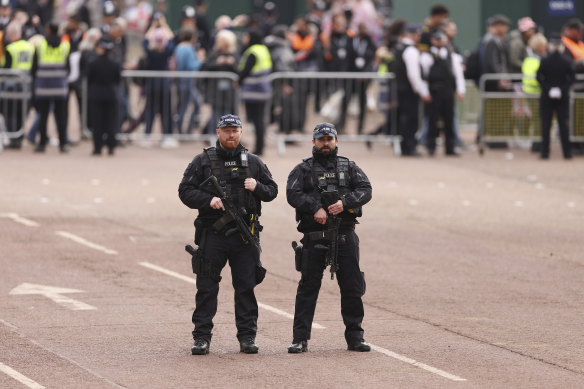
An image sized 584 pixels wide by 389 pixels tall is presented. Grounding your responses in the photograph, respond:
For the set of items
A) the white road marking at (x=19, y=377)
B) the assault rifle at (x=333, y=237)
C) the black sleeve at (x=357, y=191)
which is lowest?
the white road marking at (x=19, y=377)

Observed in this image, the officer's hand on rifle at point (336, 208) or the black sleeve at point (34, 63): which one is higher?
the black sleeve at point (34, 63)

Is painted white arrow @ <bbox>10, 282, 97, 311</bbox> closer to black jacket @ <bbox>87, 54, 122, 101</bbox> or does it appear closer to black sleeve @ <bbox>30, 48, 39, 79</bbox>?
black jacket @ <bbox>87, 54, 122, 101</bbox>

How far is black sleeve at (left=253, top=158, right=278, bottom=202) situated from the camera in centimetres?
1077

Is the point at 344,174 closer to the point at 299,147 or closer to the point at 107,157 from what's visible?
the point at 107,157

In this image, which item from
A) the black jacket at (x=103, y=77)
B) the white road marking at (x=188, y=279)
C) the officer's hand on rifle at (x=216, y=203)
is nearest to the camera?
the officer's hand on rifle at (x=216, y=203)

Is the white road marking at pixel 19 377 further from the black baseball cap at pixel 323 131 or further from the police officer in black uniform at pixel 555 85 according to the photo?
the police officer in black uniform at pixel 555 85

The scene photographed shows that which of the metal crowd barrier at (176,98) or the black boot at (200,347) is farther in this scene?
the metal crowd barrier at (176,98)

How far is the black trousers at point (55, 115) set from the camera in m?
23.8

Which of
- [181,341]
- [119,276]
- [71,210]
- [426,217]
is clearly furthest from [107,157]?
[181,341]

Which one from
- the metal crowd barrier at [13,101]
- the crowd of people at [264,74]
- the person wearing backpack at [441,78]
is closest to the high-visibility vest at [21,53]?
the crowd of people at [264,74]

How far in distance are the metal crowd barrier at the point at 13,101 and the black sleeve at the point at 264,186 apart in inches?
556

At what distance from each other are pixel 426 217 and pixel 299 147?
317 inches

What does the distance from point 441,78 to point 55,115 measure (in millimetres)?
6493

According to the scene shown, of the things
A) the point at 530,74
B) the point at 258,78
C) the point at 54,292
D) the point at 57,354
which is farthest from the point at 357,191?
the point at 530,74
